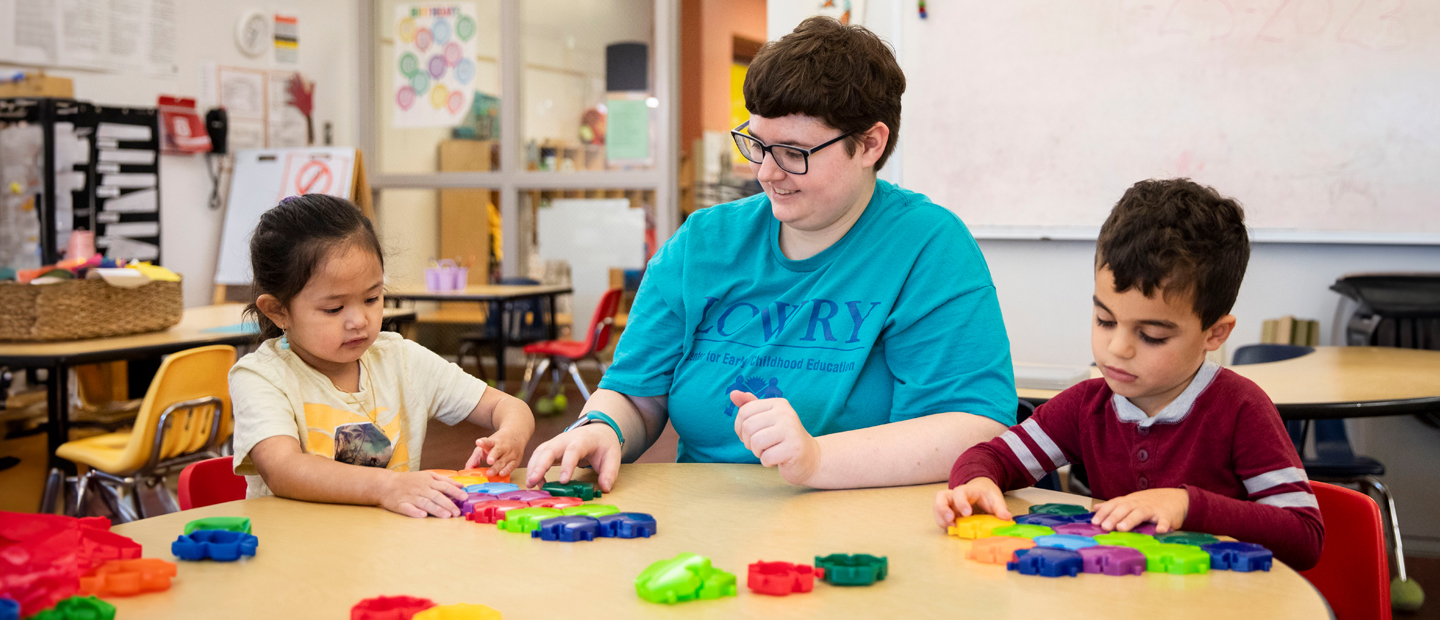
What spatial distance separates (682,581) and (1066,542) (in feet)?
1.19

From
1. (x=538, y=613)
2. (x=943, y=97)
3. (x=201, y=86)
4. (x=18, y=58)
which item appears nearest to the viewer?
(x=538, y=613)

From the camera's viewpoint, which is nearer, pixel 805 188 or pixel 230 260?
pixel 805 188

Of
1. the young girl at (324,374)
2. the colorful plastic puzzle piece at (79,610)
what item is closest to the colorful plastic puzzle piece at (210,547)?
the colorful plastic puzzle piece at (79,610)

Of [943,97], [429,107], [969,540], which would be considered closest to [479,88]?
[429,107]

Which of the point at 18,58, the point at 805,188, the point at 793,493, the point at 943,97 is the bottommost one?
the point at 793,493

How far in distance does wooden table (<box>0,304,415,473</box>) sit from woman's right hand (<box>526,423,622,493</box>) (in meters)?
1.52

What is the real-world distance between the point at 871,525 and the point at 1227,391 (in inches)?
16.8

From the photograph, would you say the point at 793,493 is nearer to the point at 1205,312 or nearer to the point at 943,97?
the point at 1205,312

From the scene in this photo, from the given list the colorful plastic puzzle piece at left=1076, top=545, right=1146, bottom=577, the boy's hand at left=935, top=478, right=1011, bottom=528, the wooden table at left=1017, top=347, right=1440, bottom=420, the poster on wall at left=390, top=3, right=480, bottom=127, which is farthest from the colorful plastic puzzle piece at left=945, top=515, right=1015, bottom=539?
the poster on wall at left=390, top=3, right=480, bottom=127

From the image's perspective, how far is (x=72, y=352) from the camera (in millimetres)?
2553

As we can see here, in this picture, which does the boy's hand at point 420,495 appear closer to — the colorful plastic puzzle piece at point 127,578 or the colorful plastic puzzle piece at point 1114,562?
the colorful plastic puzzle piece at point 127,578

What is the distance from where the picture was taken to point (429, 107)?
6.39 meters

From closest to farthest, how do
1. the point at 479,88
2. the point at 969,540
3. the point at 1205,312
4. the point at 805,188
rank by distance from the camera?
the point at 969,540 < the point at 1205,312 < the point at 805,188 < the point at 479,88

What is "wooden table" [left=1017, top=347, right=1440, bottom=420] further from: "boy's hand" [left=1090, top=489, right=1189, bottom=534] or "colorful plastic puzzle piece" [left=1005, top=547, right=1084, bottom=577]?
"colorful plastic puzzle piece" [left=1005, top=547, right=1084, bottom=577]
